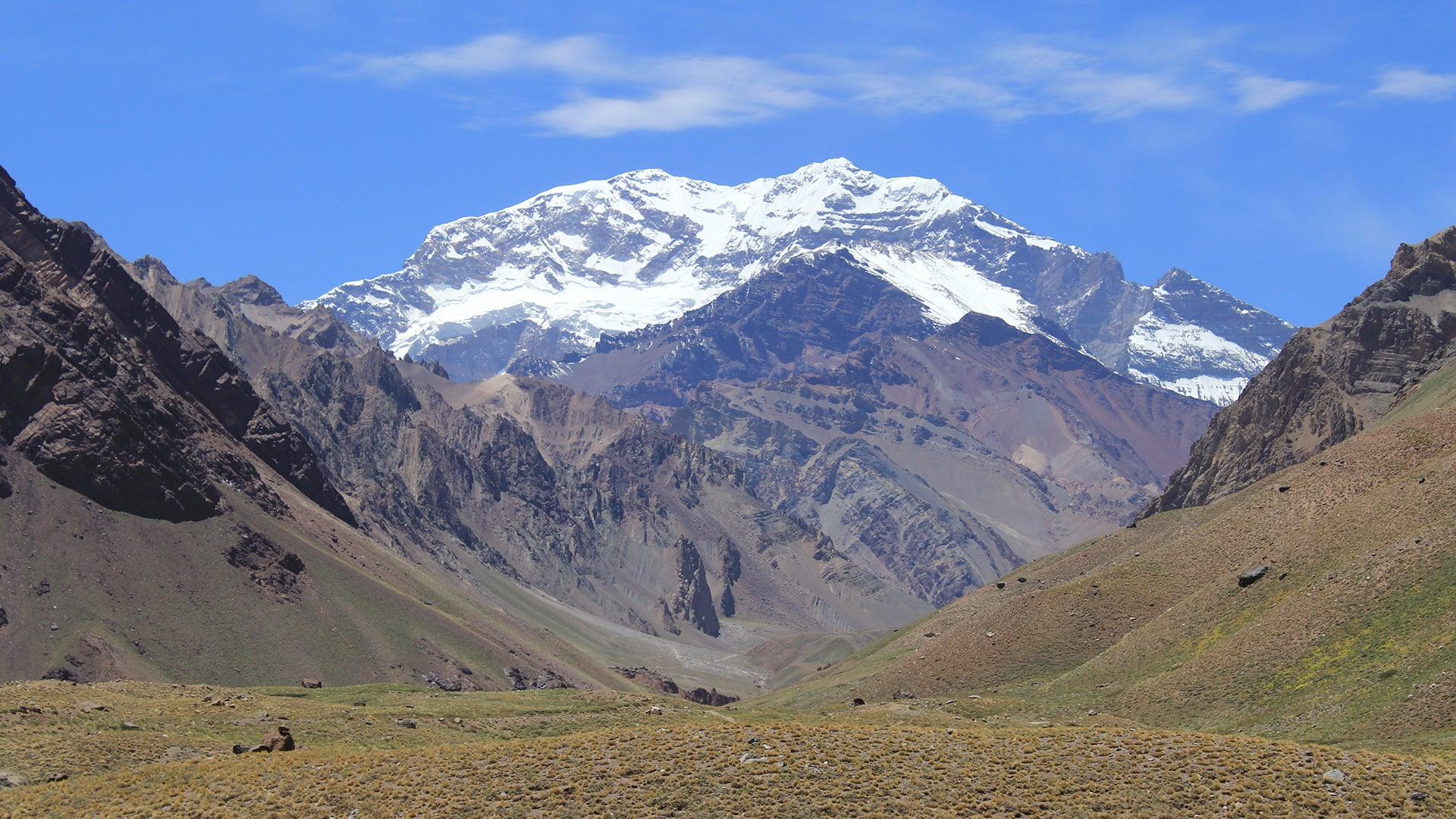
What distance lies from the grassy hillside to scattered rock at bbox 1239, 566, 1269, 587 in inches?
23.2

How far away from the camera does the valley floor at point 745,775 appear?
2196 inches

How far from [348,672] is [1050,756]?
14910cm

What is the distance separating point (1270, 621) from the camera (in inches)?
3809

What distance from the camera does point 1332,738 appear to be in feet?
247

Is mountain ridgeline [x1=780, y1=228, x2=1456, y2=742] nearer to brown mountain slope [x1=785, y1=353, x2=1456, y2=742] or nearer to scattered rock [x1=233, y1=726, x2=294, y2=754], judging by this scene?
brown mountain slope [x1=785, y1=353, x2=1456, y2=742]

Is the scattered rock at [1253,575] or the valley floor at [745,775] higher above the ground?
the scattered rock at [1253,575]

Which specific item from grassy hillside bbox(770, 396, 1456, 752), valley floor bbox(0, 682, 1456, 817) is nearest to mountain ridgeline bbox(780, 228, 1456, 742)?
grassy hillside bbox(770, 396, 1456, 752)

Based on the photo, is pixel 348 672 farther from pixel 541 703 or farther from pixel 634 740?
pixel 634 740

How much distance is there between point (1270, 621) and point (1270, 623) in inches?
16.2

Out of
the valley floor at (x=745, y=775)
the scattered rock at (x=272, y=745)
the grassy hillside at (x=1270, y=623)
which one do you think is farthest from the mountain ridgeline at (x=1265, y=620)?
the scattered rock at (x=272, y=745)

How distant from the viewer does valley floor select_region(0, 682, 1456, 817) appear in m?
55.8

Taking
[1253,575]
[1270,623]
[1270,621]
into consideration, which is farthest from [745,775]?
[1253,575]

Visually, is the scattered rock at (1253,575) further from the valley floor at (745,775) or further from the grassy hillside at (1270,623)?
the valley floor at (745,775)

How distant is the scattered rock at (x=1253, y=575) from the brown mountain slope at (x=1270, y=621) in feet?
0.41
